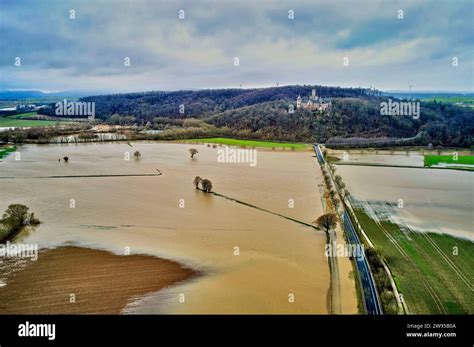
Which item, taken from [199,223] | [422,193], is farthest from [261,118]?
[199,223]

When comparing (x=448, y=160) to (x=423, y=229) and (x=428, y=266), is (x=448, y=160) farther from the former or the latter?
(x=428, y=266)

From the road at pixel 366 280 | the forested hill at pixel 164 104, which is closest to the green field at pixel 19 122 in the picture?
the forested hill at pixel 164 104

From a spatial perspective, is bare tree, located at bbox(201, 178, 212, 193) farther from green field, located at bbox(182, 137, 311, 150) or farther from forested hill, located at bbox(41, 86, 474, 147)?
forested hill, located at bbox(41, 86, 474, 147)

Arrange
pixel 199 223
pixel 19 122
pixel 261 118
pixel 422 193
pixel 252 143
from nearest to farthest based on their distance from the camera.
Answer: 1. pixel 199 223
2. pixel 422 193
3. pixel 19 122
4. pixel 252 143
5. pixel 261 118

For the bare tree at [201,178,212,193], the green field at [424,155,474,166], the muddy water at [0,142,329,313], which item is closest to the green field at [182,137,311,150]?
the muddy water at [0,142,329,313]
